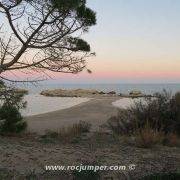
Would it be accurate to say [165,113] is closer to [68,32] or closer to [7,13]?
[68,32]

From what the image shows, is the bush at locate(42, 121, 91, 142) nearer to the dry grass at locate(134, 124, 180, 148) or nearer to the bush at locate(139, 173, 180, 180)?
the dry grass at locate(134, 124, 180, 148)

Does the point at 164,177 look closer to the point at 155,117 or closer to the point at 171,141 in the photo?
the point at 171,141

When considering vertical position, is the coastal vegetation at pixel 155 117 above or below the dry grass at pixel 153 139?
above

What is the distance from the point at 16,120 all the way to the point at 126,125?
4228 millimetres

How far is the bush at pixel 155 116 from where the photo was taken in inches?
709

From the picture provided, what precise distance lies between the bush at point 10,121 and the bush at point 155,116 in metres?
3.70

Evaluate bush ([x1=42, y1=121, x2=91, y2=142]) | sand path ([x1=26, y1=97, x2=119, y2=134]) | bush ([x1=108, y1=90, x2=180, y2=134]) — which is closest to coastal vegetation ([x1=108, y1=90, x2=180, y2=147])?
bush ([x1=108, y1=90, x2=180, y2=134])

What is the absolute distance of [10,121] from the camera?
19297 millimetres

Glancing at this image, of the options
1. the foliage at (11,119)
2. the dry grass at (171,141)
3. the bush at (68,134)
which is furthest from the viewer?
the foliage at (11,119)

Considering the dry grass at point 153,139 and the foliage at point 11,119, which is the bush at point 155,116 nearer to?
the dry grass at point 153,139

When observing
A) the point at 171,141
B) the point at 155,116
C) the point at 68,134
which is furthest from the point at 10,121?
the point at 171,141

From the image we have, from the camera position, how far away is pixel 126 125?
61.3 ft

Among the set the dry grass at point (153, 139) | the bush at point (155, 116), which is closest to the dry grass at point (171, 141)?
the dry grass at point (153, 139)

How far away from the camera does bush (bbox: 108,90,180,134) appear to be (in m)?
18.0
